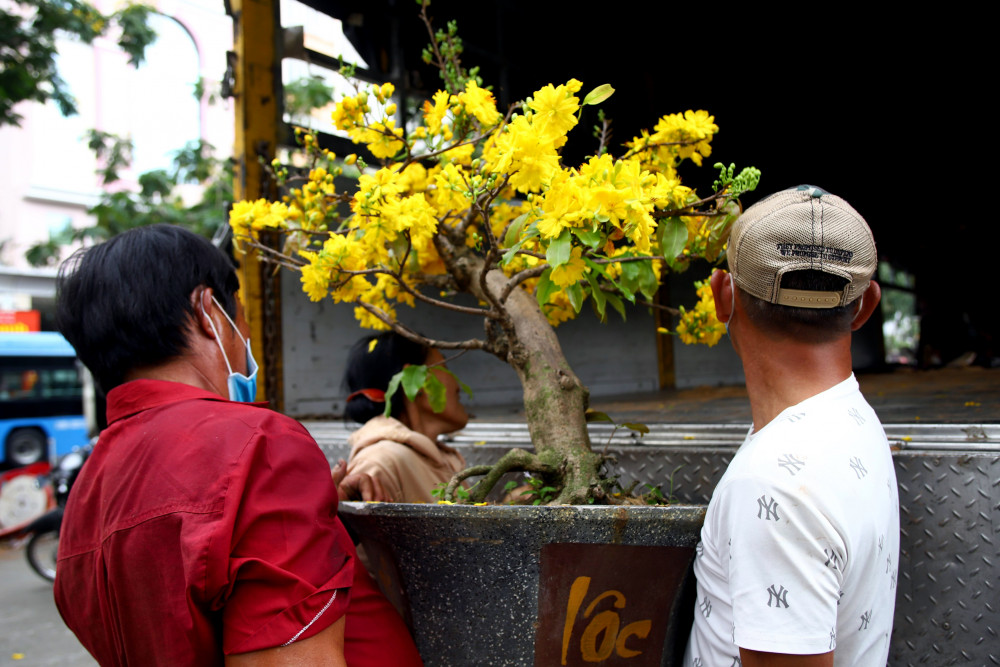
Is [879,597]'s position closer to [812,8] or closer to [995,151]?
[812,8]

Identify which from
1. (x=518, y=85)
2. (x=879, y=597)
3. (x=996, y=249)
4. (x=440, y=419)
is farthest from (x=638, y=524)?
(x=996, y=249)

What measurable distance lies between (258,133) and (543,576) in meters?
3.26

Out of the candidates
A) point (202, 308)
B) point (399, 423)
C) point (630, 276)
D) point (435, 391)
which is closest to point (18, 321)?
point (399, 423)

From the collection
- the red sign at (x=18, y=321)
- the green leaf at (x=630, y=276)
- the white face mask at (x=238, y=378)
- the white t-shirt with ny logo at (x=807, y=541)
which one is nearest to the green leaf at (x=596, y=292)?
the green leaf at (x=630, y=276)

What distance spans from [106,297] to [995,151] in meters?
9.95

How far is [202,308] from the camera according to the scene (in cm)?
132

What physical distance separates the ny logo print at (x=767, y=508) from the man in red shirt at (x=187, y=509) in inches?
25.5

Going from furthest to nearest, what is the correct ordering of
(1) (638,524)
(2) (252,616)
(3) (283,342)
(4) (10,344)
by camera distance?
(4) (10,344) < (3) (283,342) < (1) (638,524) < (2) (252,616)

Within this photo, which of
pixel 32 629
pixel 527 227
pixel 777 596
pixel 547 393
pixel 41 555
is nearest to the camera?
pixel 777 596

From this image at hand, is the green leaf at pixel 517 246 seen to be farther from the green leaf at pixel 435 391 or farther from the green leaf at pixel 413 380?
the green leaf at pixel 435 391

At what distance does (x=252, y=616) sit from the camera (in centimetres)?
101

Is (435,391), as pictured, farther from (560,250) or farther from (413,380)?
(560,250)

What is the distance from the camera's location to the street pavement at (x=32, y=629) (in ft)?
15.9

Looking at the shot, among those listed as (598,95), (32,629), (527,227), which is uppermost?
(598,95)
